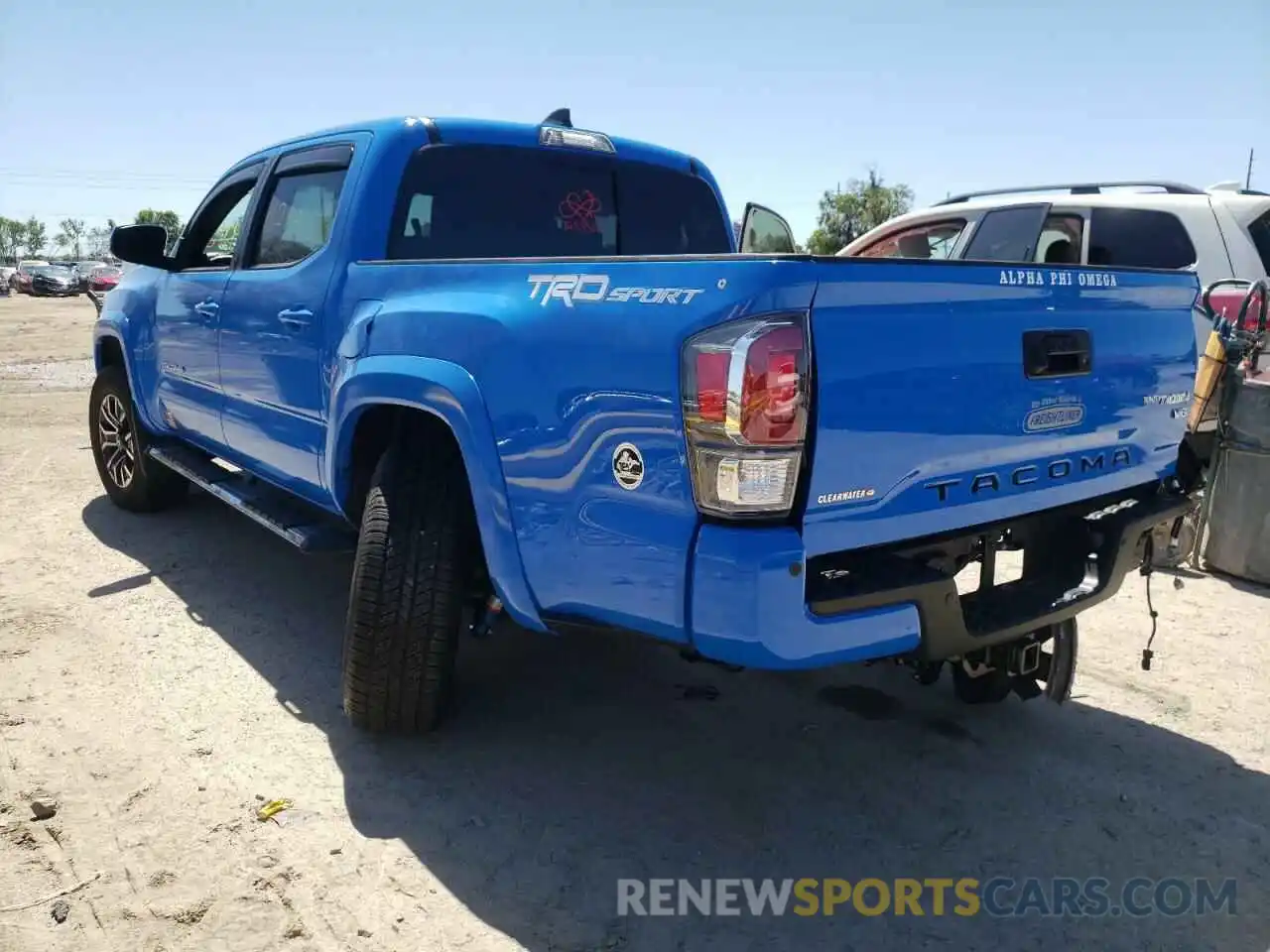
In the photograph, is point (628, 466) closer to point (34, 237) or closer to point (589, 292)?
point (589, 292)

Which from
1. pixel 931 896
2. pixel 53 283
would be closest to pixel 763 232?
pixel 931 896

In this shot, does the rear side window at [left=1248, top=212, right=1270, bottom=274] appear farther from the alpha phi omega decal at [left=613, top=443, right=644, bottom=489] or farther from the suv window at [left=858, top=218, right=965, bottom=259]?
the alpha phi omega decal at [left=613, top=443, right=644, bottom=489]

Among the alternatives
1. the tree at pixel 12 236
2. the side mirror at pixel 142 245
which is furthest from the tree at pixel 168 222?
the tree at pixel 12 236

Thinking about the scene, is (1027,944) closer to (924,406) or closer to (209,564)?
(924,406)

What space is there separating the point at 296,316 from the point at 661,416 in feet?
6.56

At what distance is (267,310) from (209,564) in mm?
1793

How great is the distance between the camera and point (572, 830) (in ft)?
9.01

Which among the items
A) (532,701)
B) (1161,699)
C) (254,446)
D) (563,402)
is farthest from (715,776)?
(254,446)

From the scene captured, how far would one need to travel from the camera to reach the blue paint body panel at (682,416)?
6.89 feet

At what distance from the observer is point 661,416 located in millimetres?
2150

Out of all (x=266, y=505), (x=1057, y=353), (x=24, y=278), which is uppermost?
(x=1057, y=353)

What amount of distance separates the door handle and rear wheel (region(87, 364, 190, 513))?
246 cm

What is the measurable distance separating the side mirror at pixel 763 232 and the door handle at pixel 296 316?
1.67m

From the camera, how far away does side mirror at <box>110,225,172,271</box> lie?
15.6 feet
